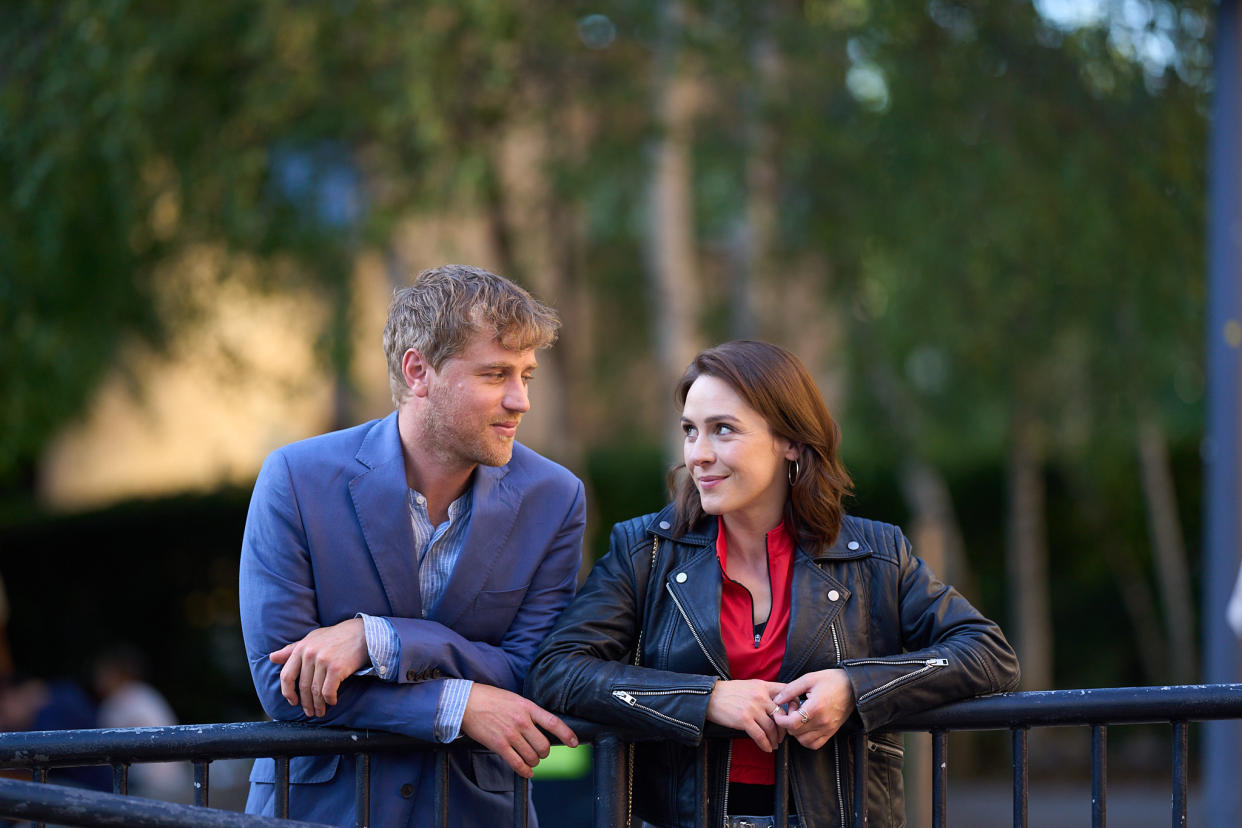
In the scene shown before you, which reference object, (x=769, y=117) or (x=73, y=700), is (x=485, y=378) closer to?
(x=73, y=700)

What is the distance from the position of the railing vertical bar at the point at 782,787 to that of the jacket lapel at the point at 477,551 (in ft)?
2.38

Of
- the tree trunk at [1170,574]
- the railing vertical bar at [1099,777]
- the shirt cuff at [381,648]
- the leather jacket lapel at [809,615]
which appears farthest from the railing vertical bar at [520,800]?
the tree trunk at [1170,574]

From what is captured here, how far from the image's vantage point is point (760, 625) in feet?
9.58

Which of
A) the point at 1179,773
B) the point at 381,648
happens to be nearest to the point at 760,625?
the point at 381,648

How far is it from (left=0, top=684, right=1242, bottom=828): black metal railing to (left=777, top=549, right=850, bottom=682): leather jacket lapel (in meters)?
0.19

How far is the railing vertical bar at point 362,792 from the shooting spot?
276cm

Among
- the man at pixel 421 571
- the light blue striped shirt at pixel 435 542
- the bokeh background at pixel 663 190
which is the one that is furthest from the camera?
the bokeh background at pixel 663 190

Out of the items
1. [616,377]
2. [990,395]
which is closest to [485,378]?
[990,395]

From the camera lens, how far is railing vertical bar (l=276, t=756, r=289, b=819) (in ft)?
9.11

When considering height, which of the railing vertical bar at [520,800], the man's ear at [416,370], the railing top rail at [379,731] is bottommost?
the railing vertical bar at [520,800]

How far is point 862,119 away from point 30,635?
9.20 m

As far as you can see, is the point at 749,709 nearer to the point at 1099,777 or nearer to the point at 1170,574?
the point at 1099,777

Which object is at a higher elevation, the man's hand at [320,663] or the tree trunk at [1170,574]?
the tree trunk at [1170,574]

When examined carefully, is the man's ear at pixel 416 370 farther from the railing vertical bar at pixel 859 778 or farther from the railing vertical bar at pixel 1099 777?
the railing vertical bar at pixel 1099 777
